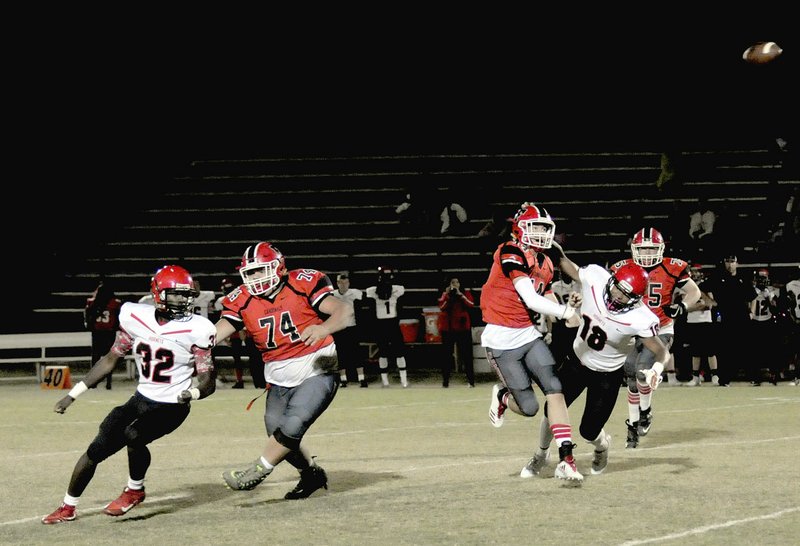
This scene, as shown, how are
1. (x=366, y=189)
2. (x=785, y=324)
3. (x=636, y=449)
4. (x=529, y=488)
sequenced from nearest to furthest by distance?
1. (x=529, y=488)
2. (x=636, y=449)
3. (x=785, y=324)
4. (x=366, y=189)

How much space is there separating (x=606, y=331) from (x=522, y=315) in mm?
673

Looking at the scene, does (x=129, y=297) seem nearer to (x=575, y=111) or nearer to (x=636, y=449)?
(x=575, y=111)

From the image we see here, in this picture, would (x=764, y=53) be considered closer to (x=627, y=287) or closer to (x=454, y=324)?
(x=454, y=324)

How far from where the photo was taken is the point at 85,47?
88.1ft

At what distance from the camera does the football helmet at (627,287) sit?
30.0ft

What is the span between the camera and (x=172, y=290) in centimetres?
776

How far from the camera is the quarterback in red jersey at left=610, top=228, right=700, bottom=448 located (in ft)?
37.5

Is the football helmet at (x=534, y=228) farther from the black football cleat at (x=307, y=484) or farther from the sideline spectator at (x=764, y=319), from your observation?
the sideline spectator at (x=764, y=319)

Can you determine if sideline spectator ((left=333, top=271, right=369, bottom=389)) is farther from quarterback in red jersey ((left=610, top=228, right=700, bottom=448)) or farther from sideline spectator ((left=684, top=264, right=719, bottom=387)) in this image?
quarterback in red jersey ((left=610, top=228, right=700, bottom=448))

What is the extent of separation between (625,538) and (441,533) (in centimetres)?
104

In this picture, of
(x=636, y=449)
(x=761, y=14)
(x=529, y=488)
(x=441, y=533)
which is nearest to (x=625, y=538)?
(x=441, y=533)

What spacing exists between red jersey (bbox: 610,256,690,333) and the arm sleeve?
4064 millimetres

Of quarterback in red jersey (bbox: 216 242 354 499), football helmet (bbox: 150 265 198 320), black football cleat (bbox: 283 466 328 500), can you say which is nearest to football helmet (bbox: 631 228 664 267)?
quarterback in red jersey (bbox: 216 242 354 499)

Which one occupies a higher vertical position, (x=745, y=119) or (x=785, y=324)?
(x=745, y=119)
